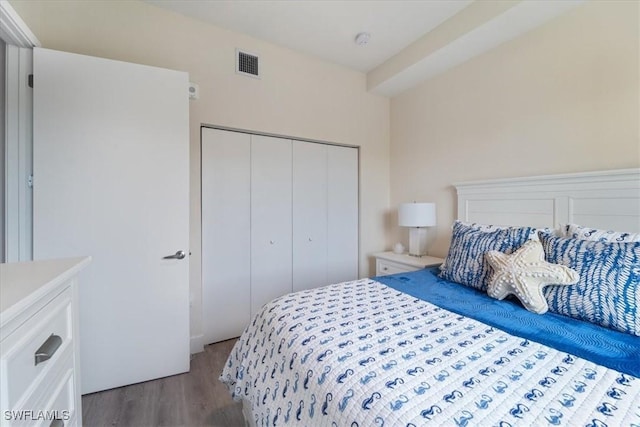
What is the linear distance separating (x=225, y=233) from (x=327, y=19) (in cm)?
200

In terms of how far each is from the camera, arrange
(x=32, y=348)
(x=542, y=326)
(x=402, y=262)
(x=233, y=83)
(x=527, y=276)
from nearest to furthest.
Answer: (x=32, y=348) → (x=542, y=326) → (x=527, y=276) → (x=233, y=83) → (x=402, y=262)

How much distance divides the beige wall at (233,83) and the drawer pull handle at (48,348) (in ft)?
4.98

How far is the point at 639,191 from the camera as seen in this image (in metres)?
1.57

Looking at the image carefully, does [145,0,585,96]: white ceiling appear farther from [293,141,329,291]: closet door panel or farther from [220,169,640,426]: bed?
[220,169,640,426]: bed

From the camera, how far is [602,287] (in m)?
1.18

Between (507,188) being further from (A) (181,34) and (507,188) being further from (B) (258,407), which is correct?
(A) (181,34)

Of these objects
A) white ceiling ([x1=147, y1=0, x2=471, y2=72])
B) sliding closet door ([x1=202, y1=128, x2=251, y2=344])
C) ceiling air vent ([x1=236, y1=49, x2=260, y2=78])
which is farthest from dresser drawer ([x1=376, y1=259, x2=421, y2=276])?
ceiling air vent ([x1=236, y1=49, x2=260, y2=78])

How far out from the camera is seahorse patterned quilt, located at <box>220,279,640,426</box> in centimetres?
69

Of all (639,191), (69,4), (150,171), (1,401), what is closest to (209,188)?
(150,171)

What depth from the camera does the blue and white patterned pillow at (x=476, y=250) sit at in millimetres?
1619

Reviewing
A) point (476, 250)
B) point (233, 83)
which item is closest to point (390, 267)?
point (476, 250)

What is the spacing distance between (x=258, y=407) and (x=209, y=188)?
1758 mm

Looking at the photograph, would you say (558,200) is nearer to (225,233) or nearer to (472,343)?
(472,343)

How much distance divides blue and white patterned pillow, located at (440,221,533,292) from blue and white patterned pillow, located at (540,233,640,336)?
273mm
